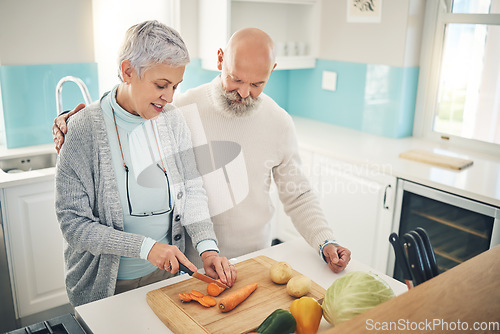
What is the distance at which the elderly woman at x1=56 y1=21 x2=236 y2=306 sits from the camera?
4.15 ft

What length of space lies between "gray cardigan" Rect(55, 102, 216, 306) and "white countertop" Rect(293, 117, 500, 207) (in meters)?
1.30

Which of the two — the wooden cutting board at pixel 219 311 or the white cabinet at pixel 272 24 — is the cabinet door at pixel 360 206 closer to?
the white cabinet at pixel 272 24

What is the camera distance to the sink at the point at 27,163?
2541mm

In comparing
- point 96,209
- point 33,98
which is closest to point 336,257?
point 96,209

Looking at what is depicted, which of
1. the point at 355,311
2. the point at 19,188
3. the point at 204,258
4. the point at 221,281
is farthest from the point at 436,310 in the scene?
the point at 19,188

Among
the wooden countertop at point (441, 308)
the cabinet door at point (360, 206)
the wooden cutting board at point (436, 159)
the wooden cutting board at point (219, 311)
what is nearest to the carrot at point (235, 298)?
the wooden cutting board at point (219, 311)

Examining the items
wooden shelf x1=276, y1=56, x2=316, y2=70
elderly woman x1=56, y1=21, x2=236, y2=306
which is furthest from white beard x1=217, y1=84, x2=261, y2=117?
wooden shelf x1=276, y1=56, x2=316, y2=70

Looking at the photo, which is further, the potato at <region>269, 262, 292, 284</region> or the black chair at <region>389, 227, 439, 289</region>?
the potato at <region>269, 262, 292, 284</region>

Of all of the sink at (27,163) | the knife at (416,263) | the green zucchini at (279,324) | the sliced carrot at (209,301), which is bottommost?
the sink at (27,163)

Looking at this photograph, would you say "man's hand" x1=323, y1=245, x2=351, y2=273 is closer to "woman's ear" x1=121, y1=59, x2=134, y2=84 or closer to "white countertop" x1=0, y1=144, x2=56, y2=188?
"woman's ear" x1=121, y1=59, x2=134, y2=84

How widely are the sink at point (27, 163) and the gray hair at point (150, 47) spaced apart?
160cm

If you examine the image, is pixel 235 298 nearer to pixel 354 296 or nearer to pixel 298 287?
pixel 298 287

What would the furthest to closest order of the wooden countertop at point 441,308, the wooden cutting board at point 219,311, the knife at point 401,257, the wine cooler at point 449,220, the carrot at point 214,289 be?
1. the wine cooler at point 449,220
2. the carrot at point 214,289
3. the wooden cutting board at point 219,311
4. the knife at point 401,257
5. the wooden countertop at point 441,308

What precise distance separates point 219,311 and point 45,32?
2099mm
